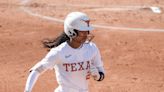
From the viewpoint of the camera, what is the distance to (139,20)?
16.3 meters

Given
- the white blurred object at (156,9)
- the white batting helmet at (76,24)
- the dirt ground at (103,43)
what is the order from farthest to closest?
1. the white blurred object at (156,9)
2. the dirt ground at (103,43)
3. the white batting helmet at (76,24)

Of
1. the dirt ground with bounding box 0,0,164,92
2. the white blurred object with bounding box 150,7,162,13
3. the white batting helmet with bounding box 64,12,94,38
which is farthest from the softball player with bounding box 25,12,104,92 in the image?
the white blurred object with bounding box 150,7,162,13

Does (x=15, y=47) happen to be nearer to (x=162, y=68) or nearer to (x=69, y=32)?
(x=162, y=68)

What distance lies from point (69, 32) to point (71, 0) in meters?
13.8

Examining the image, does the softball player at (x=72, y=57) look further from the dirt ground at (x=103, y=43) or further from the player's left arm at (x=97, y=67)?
the dirt ground at (x=103, y=43)

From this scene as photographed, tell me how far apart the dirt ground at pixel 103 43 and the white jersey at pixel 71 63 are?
14.3ft

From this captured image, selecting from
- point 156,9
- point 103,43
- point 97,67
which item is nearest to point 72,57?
point 97,67

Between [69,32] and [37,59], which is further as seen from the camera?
[37,59]

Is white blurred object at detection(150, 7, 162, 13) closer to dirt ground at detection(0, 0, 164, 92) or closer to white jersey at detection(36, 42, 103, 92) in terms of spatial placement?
dirt ground at detection(0, 0, 164, 92)

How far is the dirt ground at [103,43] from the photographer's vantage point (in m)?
10.7

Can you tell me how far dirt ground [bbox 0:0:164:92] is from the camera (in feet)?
35.1

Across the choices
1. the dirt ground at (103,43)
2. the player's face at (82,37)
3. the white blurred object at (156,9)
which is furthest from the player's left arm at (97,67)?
the white blurred object at (156,9)

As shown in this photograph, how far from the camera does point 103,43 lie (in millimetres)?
13523

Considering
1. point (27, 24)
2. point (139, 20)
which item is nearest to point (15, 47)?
point (27, 24)
